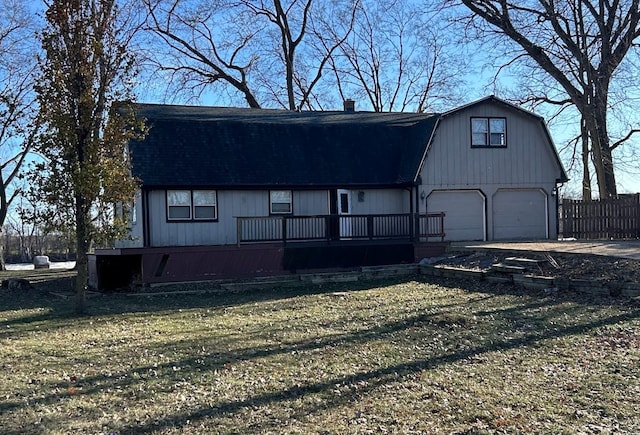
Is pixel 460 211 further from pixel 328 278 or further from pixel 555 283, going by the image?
pixel 555 283

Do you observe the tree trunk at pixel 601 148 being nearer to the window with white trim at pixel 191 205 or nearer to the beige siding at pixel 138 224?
the window with white trim at pixel 191 205

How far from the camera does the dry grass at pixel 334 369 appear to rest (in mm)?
5805

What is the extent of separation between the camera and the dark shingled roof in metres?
18.9

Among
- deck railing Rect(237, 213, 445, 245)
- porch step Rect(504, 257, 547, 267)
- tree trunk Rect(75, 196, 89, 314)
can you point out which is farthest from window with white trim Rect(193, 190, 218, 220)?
porch step Rect(504, 257, 547, 267)

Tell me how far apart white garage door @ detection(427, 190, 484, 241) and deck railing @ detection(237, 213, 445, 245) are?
0.83m

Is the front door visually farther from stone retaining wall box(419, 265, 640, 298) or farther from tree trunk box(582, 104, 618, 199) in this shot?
tree trunk box(582, 104, 618, 199)

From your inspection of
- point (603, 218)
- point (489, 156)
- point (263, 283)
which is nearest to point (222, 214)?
point (263, 283)

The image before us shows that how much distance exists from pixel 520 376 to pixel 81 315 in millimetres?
9572

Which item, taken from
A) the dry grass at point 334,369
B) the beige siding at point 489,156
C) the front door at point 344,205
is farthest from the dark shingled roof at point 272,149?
the dry grass at point 334,369

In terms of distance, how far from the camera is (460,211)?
21703mm

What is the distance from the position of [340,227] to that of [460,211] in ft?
15.5

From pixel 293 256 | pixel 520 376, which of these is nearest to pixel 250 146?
pixel 293 256

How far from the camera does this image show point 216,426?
5668 mm

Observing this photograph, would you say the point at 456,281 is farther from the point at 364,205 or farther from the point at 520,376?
the point at 520,376
